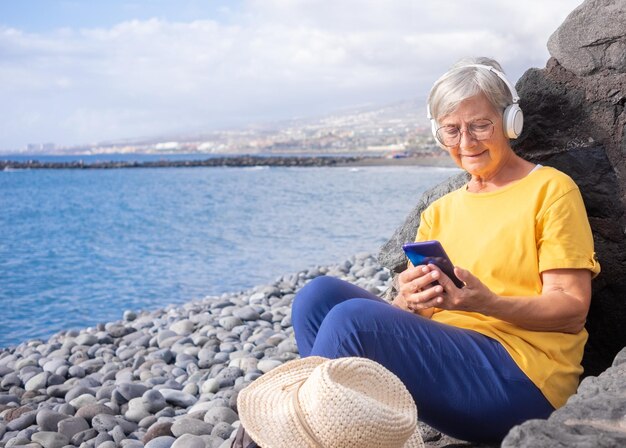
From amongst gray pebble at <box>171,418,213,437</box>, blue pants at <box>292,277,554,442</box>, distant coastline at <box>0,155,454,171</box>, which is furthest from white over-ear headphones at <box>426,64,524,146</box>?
distant coastline at <box>0,155,454,171</box>

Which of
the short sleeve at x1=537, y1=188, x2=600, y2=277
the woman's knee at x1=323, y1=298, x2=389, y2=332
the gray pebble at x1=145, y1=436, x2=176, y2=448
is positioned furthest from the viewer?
the gray pebble at x1=145, y1=436, x2=176, y2=448

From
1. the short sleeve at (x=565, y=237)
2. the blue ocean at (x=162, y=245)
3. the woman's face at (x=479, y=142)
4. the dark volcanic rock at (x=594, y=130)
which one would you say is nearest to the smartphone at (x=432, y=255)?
the short sleeve at (x=565, y=237)

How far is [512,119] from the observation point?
275 cm

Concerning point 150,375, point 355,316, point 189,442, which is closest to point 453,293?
point 355,316

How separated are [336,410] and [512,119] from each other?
4.21 ft

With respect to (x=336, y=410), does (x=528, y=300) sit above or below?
above

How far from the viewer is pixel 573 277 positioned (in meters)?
2.53

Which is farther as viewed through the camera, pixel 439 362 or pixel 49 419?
pixel 49 419

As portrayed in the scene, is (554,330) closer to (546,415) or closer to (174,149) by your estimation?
(546,415)

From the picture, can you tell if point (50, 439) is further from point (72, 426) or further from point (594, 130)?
point (594, 130)

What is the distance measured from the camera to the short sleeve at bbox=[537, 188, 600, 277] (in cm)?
251

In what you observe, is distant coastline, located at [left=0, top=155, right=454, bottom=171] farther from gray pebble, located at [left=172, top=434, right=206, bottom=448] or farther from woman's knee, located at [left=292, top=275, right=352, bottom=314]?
woman's knee, located at [left=292, top=275, right=352, bottom=314]

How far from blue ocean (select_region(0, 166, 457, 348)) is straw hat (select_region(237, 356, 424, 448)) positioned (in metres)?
7.84

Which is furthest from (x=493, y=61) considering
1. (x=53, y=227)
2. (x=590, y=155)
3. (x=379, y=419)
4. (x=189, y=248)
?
(x=53, y=227)
